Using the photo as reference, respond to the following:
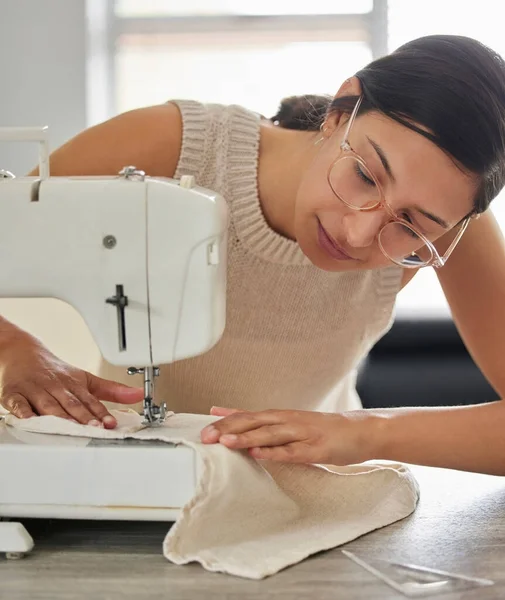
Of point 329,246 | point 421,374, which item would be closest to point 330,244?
point 329,246

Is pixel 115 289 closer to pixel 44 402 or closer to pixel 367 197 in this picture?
pixel 44 402

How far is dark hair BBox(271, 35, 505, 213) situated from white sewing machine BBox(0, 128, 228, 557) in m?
0.32

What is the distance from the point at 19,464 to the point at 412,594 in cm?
51

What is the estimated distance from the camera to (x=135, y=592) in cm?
103

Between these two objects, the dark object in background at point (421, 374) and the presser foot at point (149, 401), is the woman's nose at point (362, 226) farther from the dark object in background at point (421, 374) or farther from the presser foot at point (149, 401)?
the dark object in background at point (421, 374)

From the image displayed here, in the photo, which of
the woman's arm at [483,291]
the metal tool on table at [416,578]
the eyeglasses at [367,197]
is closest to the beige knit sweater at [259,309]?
the woman's arm at [483,291]

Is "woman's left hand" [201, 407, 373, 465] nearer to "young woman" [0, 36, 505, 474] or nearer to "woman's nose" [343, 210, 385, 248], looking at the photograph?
"young woman" [0, 36, 505, 474]

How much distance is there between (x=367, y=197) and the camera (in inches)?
55.2

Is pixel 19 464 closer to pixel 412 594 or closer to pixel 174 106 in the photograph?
pixel 412 594

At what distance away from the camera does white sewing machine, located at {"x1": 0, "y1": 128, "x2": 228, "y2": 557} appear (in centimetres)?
119

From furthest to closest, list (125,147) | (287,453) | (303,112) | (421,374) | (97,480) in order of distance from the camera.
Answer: (421,374) → (303,112) → (125,147) → (287,453) → (97,480)

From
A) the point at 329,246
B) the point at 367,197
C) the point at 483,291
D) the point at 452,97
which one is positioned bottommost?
the point at 483,291

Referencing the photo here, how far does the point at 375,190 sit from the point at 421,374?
237cm

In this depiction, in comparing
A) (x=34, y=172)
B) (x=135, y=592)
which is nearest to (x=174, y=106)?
(x=34, y=172)
